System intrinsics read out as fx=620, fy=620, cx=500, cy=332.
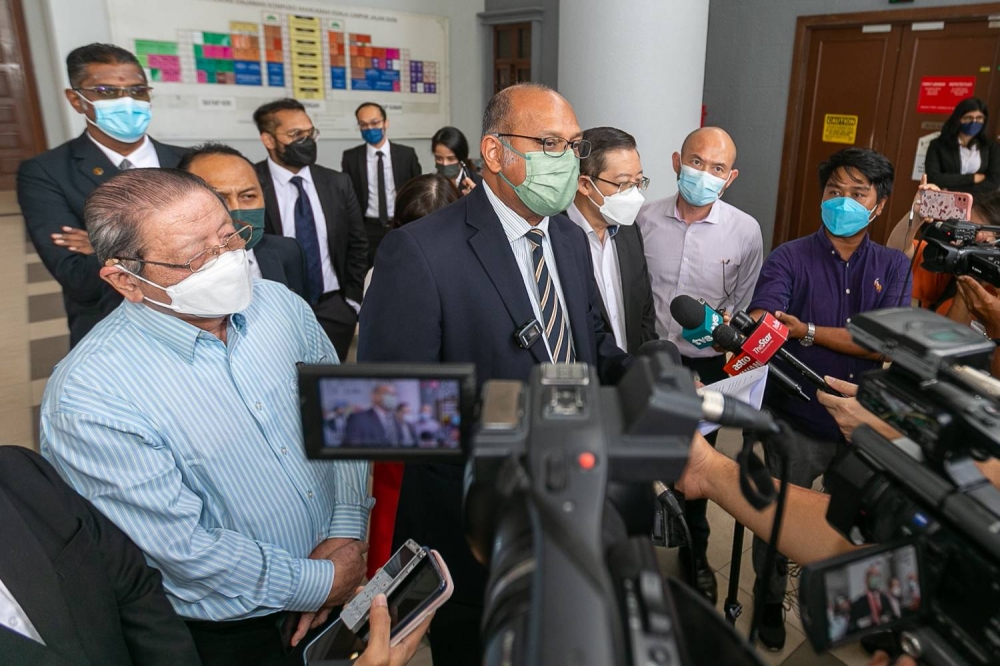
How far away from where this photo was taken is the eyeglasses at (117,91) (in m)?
2.20

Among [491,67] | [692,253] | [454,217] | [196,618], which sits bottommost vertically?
[196,618]

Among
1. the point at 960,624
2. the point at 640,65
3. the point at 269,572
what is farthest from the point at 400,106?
the point at 960,624

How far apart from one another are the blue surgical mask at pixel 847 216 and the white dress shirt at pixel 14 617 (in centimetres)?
215

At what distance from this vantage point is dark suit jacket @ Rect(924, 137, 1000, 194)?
3967 millimetres

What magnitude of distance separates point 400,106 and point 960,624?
6.20m

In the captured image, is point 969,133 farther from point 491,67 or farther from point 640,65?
point 491,67

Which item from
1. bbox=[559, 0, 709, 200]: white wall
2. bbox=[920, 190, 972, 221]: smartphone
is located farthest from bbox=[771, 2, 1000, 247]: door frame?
bbox=[920, 190, 972, 221]: smartphone

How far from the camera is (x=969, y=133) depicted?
13.0 feet

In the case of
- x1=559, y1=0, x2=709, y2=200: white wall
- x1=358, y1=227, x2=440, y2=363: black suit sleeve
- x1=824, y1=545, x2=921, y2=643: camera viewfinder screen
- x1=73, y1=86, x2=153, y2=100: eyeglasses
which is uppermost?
x1=559, y1=0, x2=709, y2=200: white wall

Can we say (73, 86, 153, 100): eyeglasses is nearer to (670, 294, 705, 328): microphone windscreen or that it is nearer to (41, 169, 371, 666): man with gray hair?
(41, 169, 371, 666): man with gray hair

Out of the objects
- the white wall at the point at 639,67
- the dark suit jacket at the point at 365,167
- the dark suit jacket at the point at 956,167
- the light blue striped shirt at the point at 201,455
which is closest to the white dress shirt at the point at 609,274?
the light blue striped shirt at the point at 201,455

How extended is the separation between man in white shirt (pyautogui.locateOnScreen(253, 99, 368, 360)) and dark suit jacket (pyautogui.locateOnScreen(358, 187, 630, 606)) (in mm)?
1476

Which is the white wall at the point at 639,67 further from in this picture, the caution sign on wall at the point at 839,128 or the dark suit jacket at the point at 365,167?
the caution sign on wall at the point at 839,128

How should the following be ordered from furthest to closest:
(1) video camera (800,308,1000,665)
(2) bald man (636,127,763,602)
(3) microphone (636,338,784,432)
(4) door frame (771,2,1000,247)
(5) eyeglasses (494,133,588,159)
Answer: (4) door frame (771,2,1000,247) → (2) bald man (636,127,763,602) → (5) eyeglasses (494,133,588,159) → (1) video camera (800,308,1000,665) → (3) microphone (636,338,784,432)
